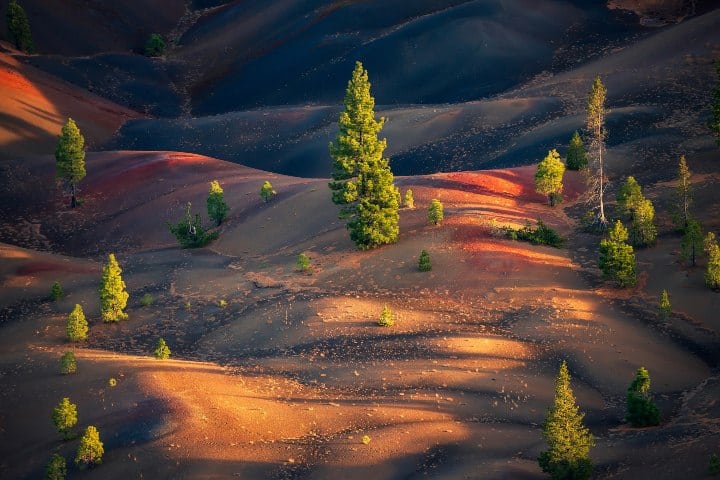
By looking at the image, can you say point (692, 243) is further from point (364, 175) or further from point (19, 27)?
point (19, 27)

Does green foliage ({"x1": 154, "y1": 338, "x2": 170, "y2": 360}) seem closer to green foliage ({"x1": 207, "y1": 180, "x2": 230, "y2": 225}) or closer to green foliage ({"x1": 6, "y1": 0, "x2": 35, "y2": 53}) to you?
green foliage ({"x1": 207, "y1": 180, "x2": 230, "y2": 225})

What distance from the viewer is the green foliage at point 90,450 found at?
36.4 meters

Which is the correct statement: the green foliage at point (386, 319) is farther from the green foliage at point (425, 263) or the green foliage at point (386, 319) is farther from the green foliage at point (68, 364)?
the green foliage at point (68, 364)

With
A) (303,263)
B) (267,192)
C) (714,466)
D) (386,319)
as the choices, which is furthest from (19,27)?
(714,466)

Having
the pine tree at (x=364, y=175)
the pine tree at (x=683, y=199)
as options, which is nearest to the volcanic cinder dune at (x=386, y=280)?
the pine tree at (x=683, y=199)

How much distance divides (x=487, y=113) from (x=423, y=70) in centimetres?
2425

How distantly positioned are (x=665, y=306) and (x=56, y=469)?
29977 mm

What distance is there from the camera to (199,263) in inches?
2516

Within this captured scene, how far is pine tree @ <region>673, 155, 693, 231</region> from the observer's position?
188ft

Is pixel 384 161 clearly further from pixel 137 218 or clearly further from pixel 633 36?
pixel 633 36

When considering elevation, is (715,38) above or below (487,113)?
above

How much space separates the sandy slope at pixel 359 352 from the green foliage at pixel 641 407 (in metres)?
0.68

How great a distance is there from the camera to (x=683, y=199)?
61188mm

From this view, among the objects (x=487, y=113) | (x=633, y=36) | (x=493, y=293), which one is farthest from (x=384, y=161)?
(x=633, y=36)
